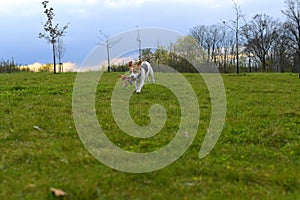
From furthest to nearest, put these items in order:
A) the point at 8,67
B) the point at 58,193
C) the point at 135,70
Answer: the point at 8,67
the point at 135,70
the point at 58,193

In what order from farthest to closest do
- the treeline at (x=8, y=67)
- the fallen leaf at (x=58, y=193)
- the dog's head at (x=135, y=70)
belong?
the treeline at (x=8, y=67) < the dog's head at (x=135, y=70) < the fallen leaf at (x=58, y=193)

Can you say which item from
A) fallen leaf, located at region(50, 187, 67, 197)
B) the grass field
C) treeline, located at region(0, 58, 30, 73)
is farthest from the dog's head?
treeline, located at region(0, 58, 30, 73)

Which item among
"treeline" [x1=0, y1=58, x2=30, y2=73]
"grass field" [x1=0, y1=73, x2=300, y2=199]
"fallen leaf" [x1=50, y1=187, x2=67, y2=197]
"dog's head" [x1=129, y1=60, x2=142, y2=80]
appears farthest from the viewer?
"treeline" [x1=0, y1=58, x2=30, y2=73]

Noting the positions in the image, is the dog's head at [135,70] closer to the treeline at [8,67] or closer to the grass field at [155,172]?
the grass field at [155,172]

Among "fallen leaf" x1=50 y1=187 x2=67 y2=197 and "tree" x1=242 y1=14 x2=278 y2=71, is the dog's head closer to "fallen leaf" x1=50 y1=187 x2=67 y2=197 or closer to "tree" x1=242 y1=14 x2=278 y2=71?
"fallen leaf" x1=50 y1=187 x2=67 y2=197

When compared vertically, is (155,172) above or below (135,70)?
below

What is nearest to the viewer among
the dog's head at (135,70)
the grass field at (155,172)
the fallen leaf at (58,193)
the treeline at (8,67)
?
the fallen leaf at (58,193)

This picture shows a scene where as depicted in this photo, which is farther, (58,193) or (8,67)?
(8,67)

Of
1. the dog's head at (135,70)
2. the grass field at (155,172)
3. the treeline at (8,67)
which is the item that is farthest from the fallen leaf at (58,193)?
the treeline at (8,67)

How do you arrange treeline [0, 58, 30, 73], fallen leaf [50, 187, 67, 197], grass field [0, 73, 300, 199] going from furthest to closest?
treeline [0, 58, 30, 73] → grass field [0, 73, 300, 199] → fallen leaf [50, 187, 67, 197]

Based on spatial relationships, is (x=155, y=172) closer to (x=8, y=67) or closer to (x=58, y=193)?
(x=58, y=193)

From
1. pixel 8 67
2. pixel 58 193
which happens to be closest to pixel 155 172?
pixel 58 193

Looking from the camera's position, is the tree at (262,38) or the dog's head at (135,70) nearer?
the dog's head at (135,70)

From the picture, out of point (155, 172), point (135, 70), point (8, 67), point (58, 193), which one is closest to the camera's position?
point (58, 193)
